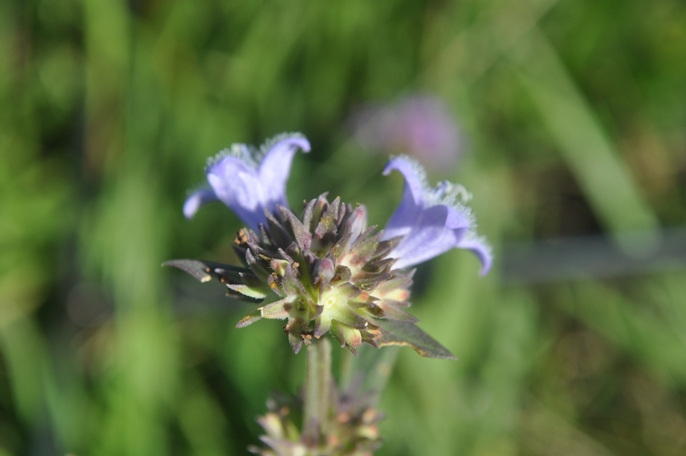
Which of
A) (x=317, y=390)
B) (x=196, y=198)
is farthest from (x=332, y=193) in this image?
(x=317, y=390)

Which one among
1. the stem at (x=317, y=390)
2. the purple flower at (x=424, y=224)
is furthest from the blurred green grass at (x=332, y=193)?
the purple flower at (x=424, y=224)

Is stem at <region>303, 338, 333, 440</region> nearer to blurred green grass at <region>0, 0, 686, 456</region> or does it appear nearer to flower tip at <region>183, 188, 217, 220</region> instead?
flower tip at <region>183, 188, 217, 220</region>

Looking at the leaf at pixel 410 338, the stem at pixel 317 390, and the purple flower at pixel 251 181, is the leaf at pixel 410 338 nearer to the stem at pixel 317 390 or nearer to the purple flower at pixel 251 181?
the stem at pixel 317 390

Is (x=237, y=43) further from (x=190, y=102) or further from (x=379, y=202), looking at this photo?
(x=379, y=202)

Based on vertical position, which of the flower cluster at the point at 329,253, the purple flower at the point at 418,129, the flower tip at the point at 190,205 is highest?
the purple flower at the point at 418,129

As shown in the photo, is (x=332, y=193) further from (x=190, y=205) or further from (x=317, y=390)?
(x=317, y=390)

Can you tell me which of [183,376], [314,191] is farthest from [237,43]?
[183,376]
